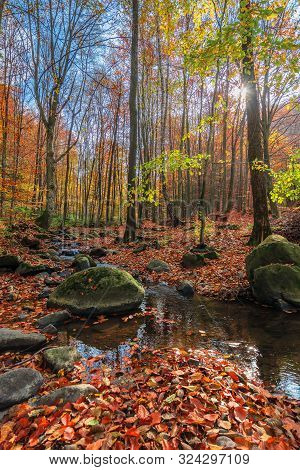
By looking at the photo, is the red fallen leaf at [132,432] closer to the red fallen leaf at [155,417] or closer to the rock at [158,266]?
the red fallen leaf at [155,417]

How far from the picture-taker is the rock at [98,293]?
19.5 feet

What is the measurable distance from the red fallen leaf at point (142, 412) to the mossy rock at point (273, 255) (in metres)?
4.88

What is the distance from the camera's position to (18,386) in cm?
314

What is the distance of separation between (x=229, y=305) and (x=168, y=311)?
1596 mm

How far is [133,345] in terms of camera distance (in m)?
4.61

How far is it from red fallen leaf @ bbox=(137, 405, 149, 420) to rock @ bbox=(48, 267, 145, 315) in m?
3.27

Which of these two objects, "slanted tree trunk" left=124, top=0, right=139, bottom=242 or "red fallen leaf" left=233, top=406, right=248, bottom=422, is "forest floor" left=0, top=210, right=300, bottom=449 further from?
"slanted tree trunk" left=124, top=0, right=139, bottom=242

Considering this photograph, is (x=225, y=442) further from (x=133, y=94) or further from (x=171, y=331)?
(x=133, y=94)

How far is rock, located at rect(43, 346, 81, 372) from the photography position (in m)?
3.83

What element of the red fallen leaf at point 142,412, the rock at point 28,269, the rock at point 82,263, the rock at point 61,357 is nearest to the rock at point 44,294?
the rock at point 28,269

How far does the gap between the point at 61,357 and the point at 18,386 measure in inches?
33.2

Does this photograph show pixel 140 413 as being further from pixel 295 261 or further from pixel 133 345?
pixel 295 261

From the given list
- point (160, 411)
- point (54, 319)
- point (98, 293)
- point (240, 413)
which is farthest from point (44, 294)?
point (240, 413)

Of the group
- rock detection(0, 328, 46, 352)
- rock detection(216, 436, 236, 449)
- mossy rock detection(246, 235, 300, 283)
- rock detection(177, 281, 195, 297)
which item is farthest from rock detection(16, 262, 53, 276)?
rock detection(216, 436, 236, 449)
